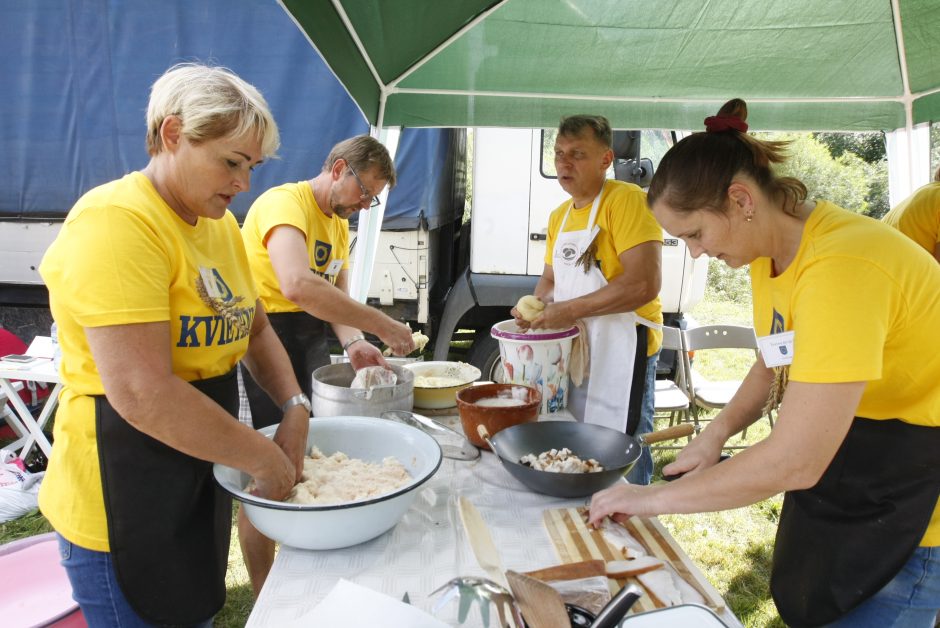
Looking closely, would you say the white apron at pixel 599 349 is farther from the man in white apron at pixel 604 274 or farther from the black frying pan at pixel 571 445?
the black frying pan at pixel 571 445

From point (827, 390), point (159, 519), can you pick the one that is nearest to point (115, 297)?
point (159, 519)

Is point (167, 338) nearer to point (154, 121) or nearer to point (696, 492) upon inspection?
point (154, 121)

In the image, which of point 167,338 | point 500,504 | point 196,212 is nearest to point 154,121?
point 196,212

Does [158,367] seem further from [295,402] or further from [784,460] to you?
[784,460]

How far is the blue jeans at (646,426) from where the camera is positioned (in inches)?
107

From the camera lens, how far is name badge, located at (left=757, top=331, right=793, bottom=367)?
1.26m

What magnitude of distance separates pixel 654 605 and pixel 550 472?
37 centimetres

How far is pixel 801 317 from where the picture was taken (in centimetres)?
109

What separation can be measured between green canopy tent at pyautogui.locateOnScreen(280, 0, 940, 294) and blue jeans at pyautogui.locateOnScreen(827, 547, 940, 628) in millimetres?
2326

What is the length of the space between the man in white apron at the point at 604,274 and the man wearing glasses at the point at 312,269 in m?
0.68

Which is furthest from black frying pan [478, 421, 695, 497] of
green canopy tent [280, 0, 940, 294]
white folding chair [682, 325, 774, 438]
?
white folding chair [682, 325, 774, 438]

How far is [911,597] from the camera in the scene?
1.25 m

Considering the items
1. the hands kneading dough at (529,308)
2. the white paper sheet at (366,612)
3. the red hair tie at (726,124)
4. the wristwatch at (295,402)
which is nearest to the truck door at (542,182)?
the hands kneading dough at (529,308)

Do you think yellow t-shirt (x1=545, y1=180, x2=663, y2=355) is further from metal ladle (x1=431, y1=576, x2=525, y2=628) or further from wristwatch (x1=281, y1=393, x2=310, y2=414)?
metal ladle (x1=431, y1=576, x2=525, y2=628)
